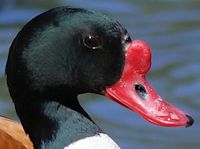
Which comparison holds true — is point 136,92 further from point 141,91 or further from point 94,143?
point 94,143

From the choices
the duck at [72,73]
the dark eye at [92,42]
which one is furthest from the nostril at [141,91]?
Result: the dark eye at [92,42]

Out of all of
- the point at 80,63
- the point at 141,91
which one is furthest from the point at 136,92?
the point at 80,63

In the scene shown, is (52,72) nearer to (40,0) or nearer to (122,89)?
(122,89)

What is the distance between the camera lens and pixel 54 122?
4.45m

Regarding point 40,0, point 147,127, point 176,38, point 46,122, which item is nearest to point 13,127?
point 46,122

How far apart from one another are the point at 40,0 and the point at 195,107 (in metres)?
2.18

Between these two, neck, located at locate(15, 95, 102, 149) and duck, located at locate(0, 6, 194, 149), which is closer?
duck, located at locate(0, 6, 194, 149)

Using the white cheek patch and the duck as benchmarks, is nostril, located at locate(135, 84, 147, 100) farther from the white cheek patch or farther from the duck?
the white cheek patch

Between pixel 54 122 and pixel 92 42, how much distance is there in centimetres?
37

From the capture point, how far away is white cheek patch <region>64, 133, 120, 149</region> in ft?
14.7

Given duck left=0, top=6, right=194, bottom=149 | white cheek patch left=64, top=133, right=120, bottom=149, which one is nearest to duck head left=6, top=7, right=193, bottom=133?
duck left=0, top=6, right=194, bottom=149

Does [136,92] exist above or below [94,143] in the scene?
above

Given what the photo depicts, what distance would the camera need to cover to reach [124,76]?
4.39 meters

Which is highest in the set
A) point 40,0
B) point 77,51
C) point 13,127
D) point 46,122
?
point 77,51
